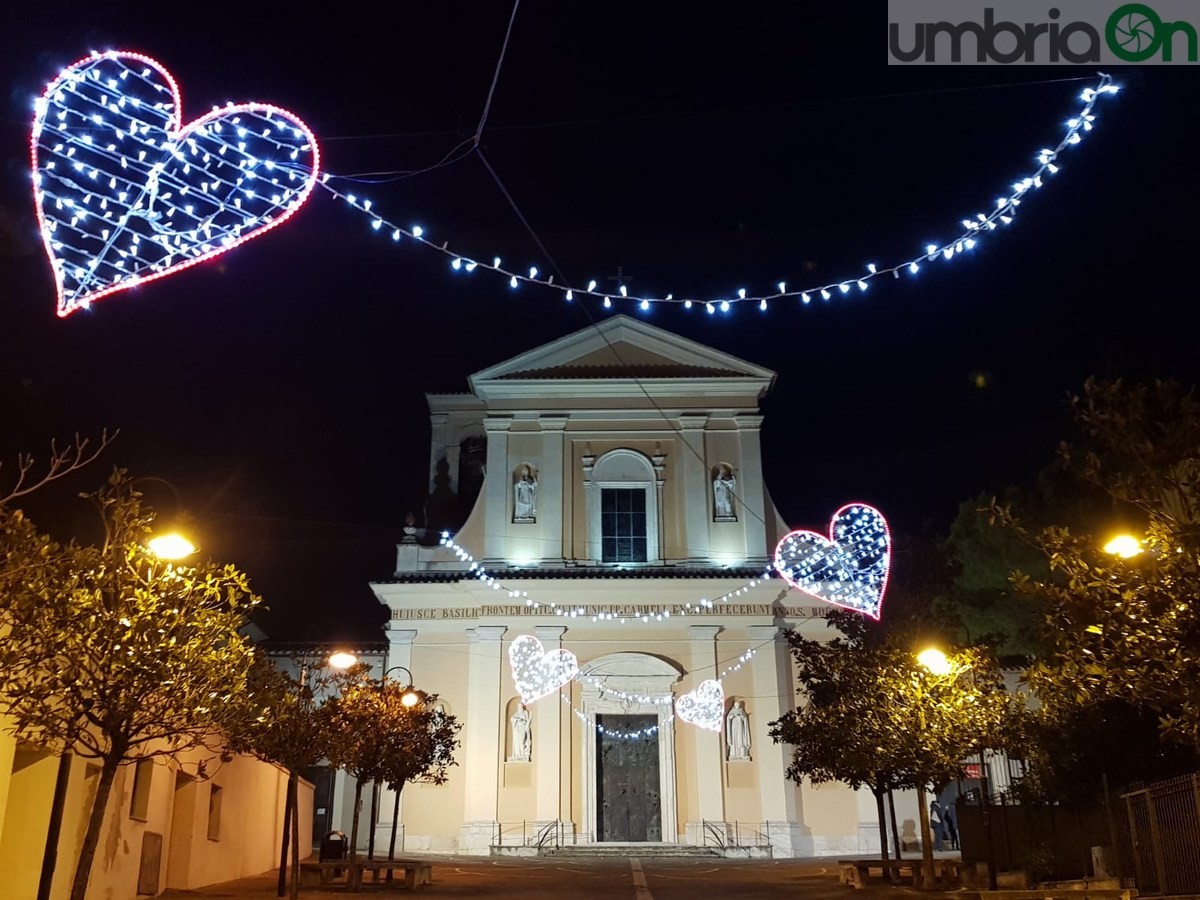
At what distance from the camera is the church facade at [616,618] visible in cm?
2391

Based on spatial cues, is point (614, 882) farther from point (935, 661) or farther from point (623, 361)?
point (623, 361)

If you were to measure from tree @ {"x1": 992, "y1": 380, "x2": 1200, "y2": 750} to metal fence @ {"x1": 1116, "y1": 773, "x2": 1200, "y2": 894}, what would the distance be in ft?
7.51

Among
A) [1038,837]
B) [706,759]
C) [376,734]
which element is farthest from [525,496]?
[1038,837]

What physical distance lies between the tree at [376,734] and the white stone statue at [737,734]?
8.51 m

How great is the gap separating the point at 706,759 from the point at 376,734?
10.3 metres

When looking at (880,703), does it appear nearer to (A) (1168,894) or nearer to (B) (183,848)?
(A) (1168,894)

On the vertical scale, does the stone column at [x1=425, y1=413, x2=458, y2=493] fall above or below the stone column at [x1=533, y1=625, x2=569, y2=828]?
above

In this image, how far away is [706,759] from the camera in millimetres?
24141

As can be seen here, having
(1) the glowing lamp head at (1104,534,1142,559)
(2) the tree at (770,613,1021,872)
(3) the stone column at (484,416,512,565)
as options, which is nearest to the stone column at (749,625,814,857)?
(3) the stone column at (484,416,512,565)

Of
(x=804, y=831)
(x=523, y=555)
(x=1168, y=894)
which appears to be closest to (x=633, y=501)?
(x=523, y=555)

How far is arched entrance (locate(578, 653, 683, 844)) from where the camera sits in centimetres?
2425

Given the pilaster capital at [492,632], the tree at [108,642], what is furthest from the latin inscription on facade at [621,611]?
the tree at [108,642]

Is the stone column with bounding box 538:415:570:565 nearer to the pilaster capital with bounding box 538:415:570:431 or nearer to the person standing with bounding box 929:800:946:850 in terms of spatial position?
the pilaster capital with bounding box 538:415:570:431

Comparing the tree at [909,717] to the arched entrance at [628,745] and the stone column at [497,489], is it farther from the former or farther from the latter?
the stone column at [497,489]
